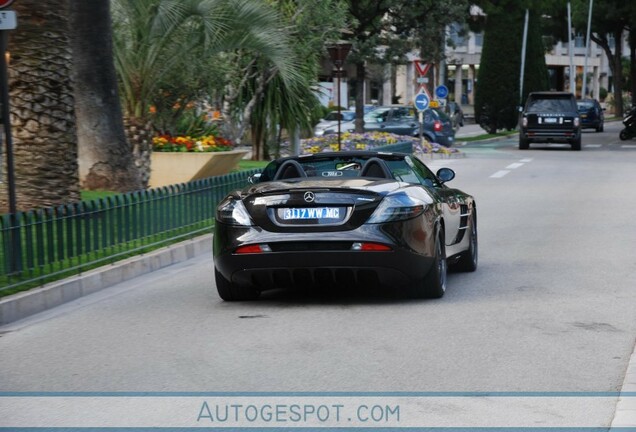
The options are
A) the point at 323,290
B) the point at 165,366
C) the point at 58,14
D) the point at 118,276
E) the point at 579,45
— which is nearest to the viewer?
the point at 165,366

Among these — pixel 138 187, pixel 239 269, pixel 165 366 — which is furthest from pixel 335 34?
pixel 165 366

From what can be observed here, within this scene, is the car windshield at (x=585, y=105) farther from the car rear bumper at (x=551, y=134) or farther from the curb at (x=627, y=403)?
the curb at (x=627, y=403)

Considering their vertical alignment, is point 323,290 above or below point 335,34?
below

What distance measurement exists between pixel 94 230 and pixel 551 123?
33.4 m

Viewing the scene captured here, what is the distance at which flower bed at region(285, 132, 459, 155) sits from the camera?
3675cm

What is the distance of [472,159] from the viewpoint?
126 feet

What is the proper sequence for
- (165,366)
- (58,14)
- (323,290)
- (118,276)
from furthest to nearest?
1. (58,14)
2. (118,276)
3. (323,290)
4. (165,366)

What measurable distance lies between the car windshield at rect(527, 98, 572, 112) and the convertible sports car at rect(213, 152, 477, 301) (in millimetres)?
34878

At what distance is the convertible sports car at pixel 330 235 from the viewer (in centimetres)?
1018

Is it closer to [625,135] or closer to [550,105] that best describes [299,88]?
[550,105]

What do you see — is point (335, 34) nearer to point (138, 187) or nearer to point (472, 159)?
point (472, 159)

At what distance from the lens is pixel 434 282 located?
10.7 m

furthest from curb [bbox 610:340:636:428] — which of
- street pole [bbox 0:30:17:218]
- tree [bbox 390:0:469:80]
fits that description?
tree [bbox 390:0:469:80]

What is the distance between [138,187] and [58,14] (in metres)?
5.10
